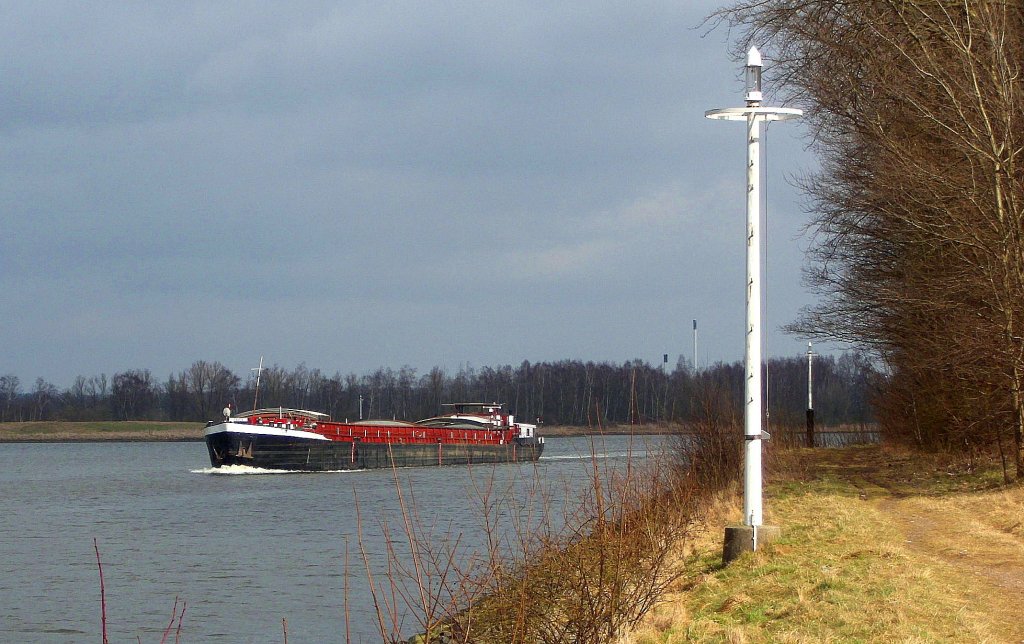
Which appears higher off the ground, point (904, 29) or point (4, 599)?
point (904, 29)

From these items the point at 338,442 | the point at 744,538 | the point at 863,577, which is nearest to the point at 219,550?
the point at 744,538

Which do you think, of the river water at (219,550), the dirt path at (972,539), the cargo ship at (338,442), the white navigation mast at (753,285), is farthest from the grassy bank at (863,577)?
the cargo ship at (338,442)

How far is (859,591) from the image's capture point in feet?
29.0

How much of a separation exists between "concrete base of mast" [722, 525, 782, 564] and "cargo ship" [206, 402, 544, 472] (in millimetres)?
46944

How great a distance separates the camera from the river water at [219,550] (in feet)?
52.3

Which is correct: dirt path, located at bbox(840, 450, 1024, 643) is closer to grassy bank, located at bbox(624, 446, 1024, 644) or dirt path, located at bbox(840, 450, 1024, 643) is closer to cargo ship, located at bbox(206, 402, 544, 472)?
grassy bank, located at bbox(624, 446, 1024, 644)

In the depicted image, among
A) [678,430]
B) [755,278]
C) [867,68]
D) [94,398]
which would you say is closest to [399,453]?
[678,430]

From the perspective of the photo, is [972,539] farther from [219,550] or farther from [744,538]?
[219,550]

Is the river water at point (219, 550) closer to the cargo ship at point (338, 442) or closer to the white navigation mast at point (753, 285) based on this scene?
the white navigation mast at point (753, 285)

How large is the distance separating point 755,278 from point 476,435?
194ft

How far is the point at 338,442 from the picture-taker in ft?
202

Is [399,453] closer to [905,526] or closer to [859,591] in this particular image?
[905,526]

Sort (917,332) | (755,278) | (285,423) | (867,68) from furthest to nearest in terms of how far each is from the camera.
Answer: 1. (285,423)
2. (917,332)
3. (867,68)
4. (755,278)

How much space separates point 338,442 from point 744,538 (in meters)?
52.5
